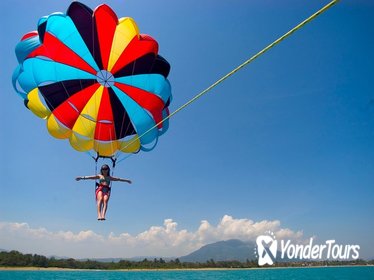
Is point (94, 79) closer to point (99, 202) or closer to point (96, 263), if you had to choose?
point (99, 202)

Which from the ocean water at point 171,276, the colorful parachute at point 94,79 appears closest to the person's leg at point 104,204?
the colorful parachute at point 94,79

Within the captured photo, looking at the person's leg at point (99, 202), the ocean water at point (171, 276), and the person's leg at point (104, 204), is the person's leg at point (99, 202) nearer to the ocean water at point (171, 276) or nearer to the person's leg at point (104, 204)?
the person's leg at point (104, 204)

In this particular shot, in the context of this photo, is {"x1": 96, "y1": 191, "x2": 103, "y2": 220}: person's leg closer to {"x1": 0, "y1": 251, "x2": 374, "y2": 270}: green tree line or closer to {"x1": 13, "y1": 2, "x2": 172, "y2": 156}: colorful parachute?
{"x1": 13, "y1": 2, "x2": 172, "y2": 156}: colorful parachute

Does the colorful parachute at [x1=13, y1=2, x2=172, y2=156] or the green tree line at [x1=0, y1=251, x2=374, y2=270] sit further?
the green tree line at [x1=0, y1=251, x2=374, y2=270]

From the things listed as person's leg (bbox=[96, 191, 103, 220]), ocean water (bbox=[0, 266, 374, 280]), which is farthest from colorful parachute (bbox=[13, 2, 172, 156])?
ocean water (bbox=[0, 266, 374, 280])

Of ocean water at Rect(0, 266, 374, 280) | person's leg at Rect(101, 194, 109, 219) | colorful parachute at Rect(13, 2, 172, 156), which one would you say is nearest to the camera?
person's leg at Rect(101, 194, 109, 219)

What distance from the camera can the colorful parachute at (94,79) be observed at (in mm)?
10578

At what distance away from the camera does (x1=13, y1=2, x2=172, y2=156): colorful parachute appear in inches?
416

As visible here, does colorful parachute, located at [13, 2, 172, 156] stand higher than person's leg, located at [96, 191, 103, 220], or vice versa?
colorful parachute, located at [13, 2, 172, 156]

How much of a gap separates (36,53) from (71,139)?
287 cm

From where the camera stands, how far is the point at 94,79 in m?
11.1

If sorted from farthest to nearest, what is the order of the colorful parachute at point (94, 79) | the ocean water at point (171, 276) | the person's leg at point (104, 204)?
the ocean water at point (171, 276) → the colorful parachute at point (94, 79) → the person's leg at point (104, 204)

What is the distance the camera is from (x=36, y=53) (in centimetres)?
1060

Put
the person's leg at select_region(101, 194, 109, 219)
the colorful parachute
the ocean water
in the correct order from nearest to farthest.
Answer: the person's leg at select_region(101, 194, 109, 219)
the colorful parachute
the ocean water
